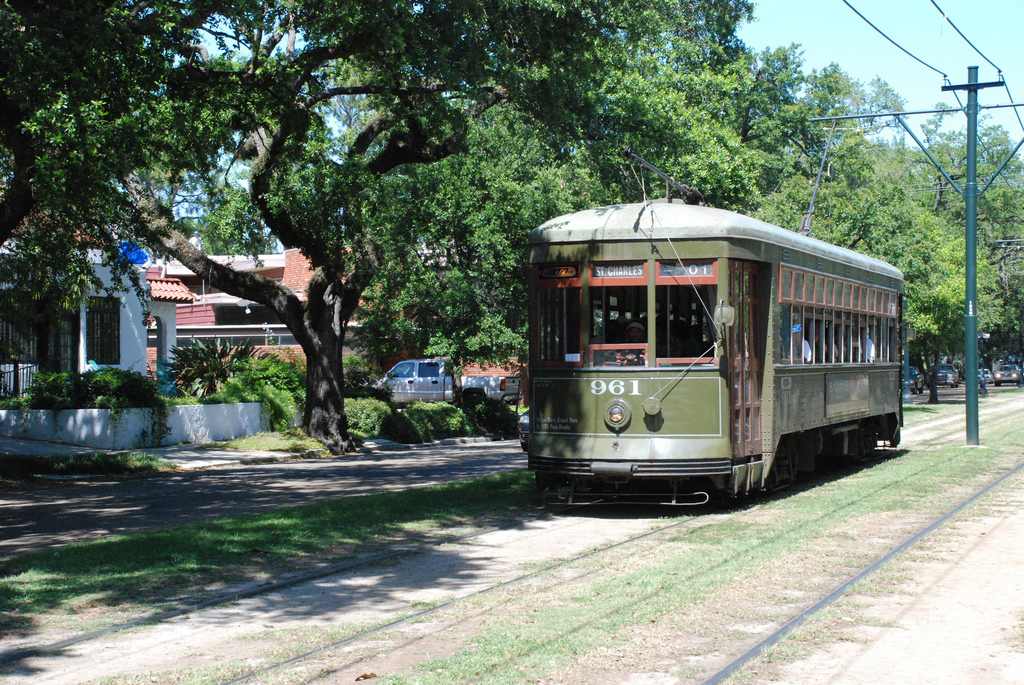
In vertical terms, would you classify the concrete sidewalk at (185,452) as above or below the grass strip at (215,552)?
above

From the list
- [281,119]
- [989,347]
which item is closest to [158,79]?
[281,119]

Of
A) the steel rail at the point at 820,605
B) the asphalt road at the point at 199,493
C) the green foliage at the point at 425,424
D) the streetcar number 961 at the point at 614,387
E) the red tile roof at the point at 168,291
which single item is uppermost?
the red tile roof at the point at 168,291

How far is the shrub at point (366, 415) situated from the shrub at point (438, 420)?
0.98 m

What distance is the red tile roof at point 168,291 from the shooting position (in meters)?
29.0

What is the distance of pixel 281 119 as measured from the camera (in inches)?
650

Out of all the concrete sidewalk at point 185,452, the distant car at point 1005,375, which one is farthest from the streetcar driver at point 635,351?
the distant car at point 1005,375

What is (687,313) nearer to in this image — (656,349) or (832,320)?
(656,349)

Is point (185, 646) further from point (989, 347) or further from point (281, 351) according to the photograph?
point (989, 347)

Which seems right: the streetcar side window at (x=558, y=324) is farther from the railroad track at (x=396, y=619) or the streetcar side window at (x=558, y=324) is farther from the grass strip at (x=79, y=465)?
the grass strip at (x=79, y=465)

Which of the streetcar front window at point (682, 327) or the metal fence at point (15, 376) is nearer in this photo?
the streetcar front window at point (682, 327)

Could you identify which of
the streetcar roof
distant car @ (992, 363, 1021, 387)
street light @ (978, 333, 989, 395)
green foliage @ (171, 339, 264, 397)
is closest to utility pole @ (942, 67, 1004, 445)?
the streetcar roof

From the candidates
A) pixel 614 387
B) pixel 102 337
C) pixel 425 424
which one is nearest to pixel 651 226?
pixel 614 387

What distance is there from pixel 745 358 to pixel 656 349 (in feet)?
3.95

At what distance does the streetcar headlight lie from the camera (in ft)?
40.2
